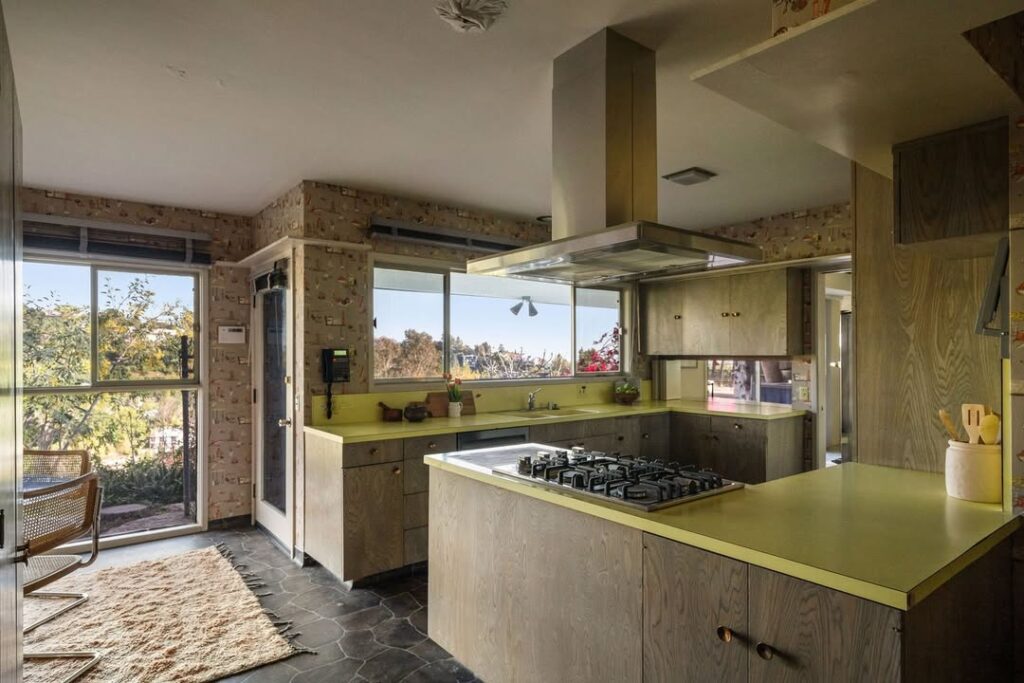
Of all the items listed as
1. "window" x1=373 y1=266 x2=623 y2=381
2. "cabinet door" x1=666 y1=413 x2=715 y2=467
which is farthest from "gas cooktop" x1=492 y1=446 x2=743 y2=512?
"cabinet door" x1=666 y1=413 x2=715 y2=467

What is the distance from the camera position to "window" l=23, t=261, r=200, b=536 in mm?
3920

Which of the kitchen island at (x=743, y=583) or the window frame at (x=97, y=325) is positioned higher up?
the window frame at (x=97, y=325)

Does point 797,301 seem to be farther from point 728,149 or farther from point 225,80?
point 225,80

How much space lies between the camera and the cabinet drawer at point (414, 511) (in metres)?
3.44

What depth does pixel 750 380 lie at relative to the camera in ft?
19.1

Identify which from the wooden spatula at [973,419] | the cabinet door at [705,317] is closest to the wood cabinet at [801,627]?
the wooden spatula at [973,419]

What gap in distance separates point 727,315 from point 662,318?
2.32 feet

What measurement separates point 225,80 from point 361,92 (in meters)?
0.55

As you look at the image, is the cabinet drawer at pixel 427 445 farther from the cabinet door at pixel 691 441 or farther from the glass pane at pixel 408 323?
the cabinet door at pixel 691 441

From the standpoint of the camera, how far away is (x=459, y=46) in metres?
2.10

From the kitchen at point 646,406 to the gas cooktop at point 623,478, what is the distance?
17 millimetres

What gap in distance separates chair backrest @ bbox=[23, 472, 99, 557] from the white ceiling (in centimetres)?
176

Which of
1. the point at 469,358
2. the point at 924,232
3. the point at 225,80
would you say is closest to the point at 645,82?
the point at 924,232

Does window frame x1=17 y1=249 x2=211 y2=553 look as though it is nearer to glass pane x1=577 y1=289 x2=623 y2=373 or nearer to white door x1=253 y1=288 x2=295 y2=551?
white door x1=253 y1=288 x2=295 y2=551
